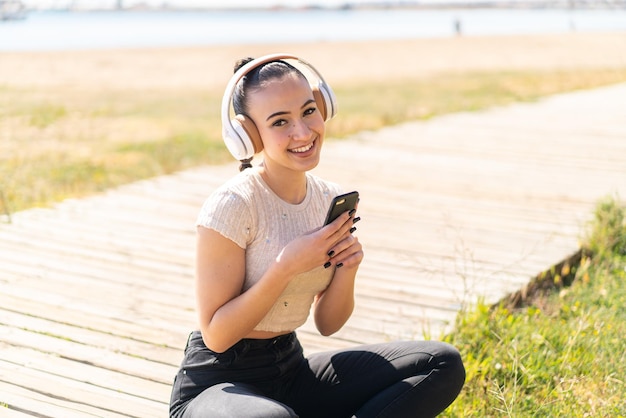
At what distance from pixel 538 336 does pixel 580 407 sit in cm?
54

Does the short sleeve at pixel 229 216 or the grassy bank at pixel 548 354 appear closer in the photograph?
the short sleeve at pixel 229 216

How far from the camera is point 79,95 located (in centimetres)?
2220

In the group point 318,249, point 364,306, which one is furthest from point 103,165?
point 318,249

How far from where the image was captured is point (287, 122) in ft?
9.29

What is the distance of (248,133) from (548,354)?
5.83ft

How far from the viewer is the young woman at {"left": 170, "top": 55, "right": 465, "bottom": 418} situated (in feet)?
8.77

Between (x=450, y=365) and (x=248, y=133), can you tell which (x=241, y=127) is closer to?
(x=248, y=133)

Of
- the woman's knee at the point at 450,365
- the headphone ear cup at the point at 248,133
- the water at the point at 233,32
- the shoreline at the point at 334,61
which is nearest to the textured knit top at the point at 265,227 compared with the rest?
the headphone ear cup at the point at 248,133

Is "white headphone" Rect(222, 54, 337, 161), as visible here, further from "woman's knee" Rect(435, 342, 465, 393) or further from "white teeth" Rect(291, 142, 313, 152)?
"woman's knee" Rect(435, 342, 465, 393)

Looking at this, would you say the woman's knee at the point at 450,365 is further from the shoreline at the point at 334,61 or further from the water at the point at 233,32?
the water at the point at 233,32

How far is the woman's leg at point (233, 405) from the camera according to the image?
2.48 metres

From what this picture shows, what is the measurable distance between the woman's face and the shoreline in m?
23.2

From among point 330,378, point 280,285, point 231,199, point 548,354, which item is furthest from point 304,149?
point 548,354

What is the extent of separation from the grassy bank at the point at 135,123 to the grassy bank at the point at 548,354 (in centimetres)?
382
